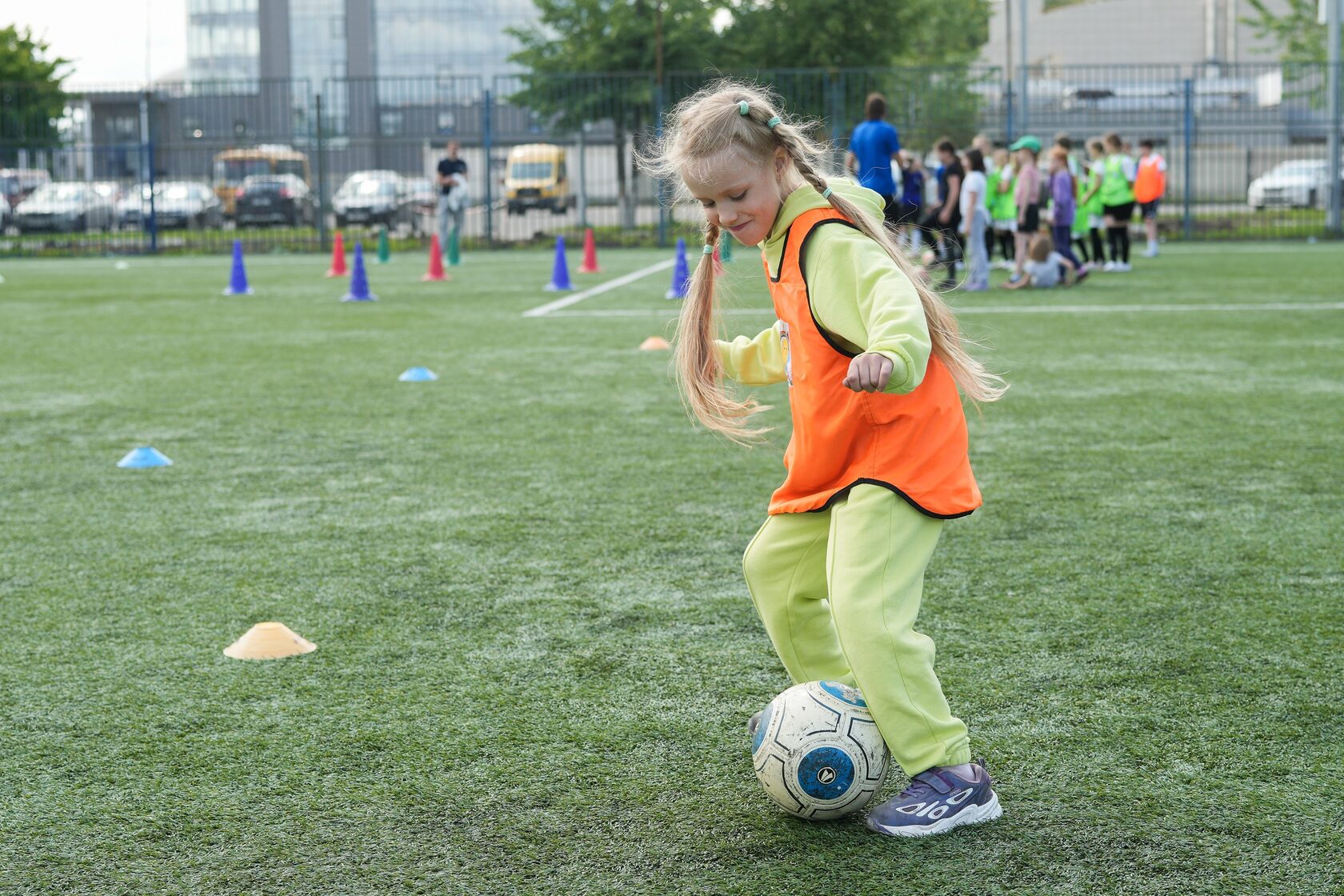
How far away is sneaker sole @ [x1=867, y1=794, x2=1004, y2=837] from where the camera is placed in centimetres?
281

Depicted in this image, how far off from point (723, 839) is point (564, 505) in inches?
122

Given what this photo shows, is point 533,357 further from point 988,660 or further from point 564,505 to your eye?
point 988,660

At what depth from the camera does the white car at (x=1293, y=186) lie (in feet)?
93.9

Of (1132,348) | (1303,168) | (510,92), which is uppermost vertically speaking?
(510,92)

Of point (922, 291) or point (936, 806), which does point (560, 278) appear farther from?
point (936, 806)

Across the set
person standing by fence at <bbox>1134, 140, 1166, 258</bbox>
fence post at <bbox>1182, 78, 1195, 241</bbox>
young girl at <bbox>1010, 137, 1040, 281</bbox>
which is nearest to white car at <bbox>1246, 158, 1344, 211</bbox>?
fence post at <bbox>1182, 78, 1195, 241</bbox>

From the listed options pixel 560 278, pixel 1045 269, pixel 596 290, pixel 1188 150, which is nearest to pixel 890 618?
pixel 1045 269

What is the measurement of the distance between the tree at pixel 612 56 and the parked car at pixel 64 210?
8895 mm

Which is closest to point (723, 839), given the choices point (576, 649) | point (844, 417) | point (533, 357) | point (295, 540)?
point (844, 417)

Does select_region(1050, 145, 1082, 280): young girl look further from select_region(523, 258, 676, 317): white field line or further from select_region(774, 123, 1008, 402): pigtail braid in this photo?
select_region(774, 123, 1008, 402): pigtail braid

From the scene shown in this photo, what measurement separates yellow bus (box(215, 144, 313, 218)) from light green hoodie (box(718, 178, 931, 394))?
97.8ft

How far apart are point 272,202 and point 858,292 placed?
3075cm

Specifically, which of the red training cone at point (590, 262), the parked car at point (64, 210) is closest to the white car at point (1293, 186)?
the red training cone at point (590, 262)

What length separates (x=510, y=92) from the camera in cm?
3303
